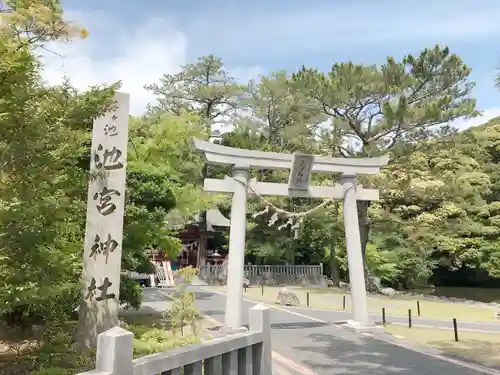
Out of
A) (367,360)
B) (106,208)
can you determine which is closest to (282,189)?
(367,360)

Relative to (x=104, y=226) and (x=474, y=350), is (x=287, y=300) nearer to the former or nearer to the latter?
(x=474, y=350)

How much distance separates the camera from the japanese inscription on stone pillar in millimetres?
7953

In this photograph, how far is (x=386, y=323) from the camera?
13.6 m

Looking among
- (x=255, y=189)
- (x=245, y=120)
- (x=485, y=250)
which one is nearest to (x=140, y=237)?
(x=255, y=189)

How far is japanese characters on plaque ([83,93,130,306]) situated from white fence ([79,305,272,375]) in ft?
13.8

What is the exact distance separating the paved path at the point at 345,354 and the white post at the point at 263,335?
3.25 m

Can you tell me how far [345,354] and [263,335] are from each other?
5.20m

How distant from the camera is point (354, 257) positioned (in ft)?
40.9

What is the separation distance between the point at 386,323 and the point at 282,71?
22772mm

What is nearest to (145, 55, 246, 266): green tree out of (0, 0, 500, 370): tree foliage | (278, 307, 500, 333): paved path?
(0, 0, 500, 370): tree foliage

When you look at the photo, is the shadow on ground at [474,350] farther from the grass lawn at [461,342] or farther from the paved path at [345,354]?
the paved path at [345,354]

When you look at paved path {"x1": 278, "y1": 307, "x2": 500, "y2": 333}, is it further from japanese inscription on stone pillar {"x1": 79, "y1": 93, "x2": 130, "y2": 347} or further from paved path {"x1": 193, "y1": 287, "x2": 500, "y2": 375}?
japanese inscription on stone pillar {"x1": 79, "y1": 93, "x2": 130, "y2": 347}

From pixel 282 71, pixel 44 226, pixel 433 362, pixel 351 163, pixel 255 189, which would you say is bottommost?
pixel 433 362

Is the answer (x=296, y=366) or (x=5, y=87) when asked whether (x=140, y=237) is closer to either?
(x=296, y=366)
